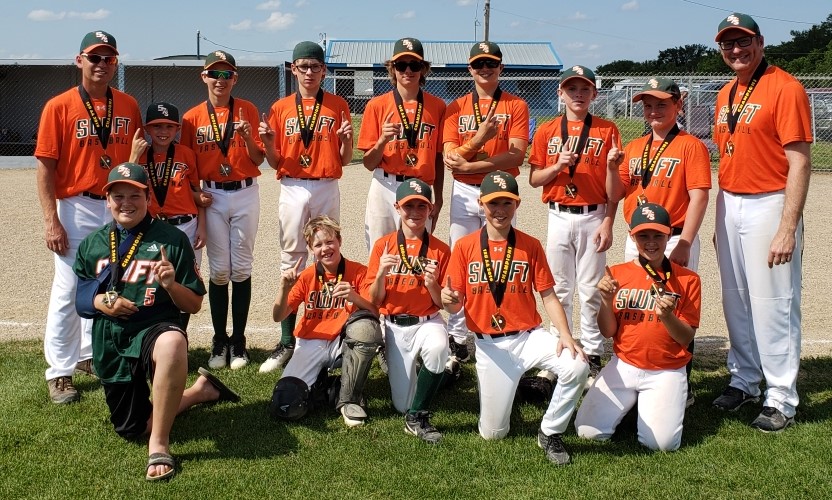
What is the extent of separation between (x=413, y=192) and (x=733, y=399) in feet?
8.58

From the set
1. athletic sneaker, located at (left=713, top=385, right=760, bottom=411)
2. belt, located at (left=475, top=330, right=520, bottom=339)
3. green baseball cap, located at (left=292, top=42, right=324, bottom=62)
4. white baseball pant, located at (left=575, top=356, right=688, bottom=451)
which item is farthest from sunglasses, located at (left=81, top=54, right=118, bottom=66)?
athletic sneaker, located at (left=713, top=385, right=760, bottom=411)

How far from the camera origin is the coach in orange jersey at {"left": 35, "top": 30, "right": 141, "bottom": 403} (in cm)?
510

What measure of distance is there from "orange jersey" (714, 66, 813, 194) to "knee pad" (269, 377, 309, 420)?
3097mm

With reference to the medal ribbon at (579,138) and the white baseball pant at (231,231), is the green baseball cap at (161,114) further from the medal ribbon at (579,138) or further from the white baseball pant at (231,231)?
the medal ribbon at (579,138)

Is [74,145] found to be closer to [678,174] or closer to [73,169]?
[73,169]

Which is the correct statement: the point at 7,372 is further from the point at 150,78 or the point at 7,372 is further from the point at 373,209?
the point at 150,78

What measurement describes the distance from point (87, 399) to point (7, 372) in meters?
0.96

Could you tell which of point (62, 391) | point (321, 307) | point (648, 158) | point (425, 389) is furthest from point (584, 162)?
point (62, 391)

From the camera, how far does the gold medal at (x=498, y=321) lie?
15.1 feet

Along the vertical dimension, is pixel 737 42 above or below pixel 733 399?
above

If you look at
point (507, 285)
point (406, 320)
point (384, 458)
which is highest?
point (507, 285)

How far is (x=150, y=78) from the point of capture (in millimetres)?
23953

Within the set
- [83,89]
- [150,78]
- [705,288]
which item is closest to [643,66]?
[150,78]

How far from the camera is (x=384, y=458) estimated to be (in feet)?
14.1
